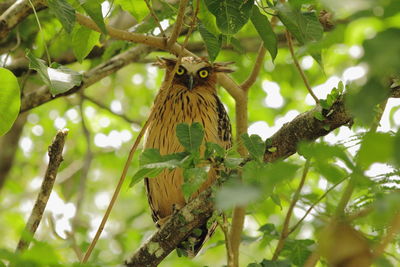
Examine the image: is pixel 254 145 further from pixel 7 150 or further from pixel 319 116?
pixel 7 150

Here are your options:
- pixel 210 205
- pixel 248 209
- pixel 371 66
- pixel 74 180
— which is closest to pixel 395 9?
pixel 371 66

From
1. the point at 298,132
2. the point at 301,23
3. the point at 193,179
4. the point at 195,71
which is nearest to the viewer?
the point at 193,179

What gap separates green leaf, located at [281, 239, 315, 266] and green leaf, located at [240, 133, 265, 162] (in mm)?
1447

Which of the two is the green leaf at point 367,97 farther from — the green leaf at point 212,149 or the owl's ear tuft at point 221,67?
the owl's ear tuft at point 221,67

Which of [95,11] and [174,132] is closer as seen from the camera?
[95,11]

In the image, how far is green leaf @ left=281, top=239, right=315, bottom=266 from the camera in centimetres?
400

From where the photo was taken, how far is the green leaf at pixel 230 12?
9.58ft

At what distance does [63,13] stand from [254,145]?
3.39 feet

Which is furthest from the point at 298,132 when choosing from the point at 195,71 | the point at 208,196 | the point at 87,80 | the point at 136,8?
the point at 195,71

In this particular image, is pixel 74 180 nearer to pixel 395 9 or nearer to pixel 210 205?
pixel 210 205

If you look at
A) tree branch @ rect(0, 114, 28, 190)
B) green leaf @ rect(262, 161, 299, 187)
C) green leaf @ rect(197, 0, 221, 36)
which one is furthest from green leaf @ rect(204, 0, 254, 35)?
tree branch @ rect(0, 114, 28, 190)

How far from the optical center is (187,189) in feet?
8.19

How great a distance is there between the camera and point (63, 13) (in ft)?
8.78

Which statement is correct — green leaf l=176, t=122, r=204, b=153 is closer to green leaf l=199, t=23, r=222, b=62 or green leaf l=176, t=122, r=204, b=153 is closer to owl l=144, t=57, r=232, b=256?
green leaf l=199, t=23, r=222, b=62
